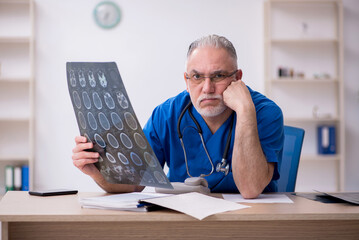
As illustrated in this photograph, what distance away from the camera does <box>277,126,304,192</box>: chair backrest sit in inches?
72.9

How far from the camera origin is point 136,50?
4215 millimetres

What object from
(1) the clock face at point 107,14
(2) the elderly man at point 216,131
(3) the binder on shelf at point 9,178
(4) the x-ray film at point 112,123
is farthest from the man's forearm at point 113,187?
(1) the clock face at point 107,14

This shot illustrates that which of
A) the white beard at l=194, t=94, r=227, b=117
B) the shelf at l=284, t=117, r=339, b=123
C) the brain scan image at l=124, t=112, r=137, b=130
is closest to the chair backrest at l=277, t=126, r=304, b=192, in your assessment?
the white beard at l=194, t=94, r=227, b=117

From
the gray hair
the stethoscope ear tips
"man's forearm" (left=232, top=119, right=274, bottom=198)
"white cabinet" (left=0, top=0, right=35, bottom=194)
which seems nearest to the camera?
"man's forearm" (left=232, top=119, right=274, bottom=198)

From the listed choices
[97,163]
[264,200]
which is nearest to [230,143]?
[264,200]

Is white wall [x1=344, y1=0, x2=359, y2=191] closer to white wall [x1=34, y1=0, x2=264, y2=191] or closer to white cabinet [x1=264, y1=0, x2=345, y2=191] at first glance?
white cabinet [x1=264, y1=0, x2=345, y2=191]

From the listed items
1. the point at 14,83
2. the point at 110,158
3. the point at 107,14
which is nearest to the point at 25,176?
the point at 14,83

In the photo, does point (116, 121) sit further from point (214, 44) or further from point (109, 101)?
point (214, 44)

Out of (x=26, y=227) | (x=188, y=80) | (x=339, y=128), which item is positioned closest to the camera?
(x=26, y=227)

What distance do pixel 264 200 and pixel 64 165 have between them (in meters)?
3.15

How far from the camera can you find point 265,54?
163 inches

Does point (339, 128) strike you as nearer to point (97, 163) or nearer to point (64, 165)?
point (64, 165)

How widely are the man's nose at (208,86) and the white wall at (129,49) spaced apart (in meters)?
2.62

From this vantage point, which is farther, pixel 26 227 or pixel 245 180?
pixel 245 180
